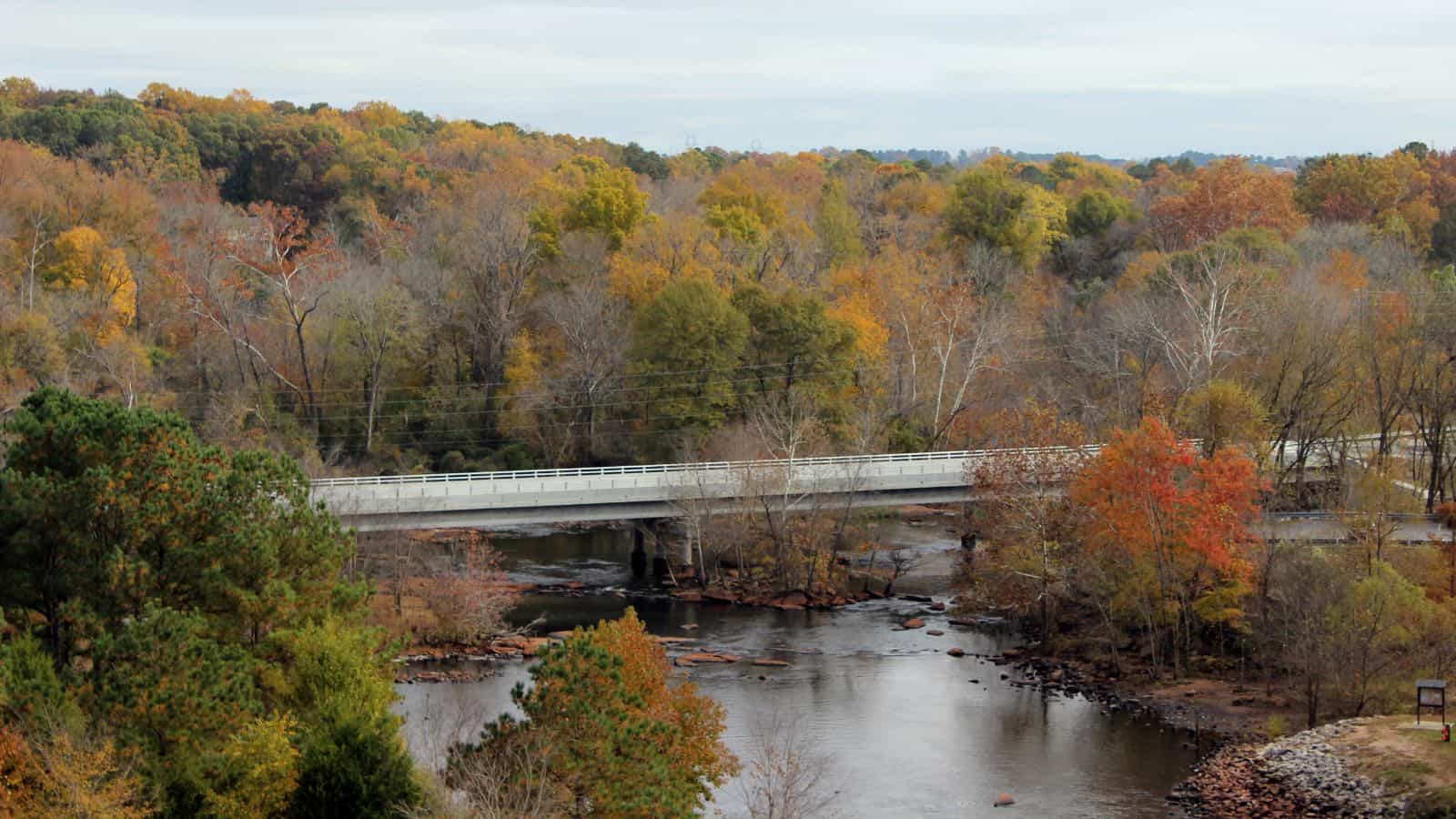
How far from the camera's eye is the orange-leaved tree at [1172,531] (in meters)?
42.4

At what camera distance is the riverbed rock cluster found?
32.7 m

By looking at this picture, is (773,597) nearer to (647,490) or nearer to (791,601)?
(791,601)

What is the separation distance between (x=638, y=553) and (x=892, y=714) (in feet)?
63.8

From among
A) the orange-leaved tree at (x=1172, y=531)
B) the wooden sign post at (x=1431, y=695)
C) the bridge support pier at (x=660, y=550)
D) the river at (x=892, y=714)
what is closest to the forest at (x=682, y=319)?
the bridge support pier at (x=660, y=550)

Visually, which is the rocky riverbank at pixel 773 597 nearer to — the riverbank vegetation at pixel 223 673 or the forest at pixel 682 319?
the forest at pixel 682 319

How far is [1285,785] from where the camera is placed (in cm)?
3428

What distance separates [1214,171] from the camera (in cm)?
9231

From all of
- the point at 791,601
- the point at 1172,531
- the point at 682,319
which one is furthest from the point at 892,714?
the point at 682,319

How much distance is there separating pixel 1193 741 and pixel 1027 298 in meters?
44.2

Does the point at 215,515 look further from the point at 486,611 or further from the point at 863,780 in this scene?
the point at 486,611

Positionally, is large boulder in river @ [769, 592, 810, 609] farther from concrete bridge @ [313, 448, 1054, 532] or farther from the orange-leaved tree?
the orange-leaved tree

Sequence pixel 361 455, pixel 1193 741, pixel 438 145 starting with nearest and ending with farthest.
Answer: pixel 1193 741 < pixel 361 455 < pixel 438 145

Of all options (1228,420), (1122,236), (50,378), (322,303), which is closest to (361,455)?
(322,303)

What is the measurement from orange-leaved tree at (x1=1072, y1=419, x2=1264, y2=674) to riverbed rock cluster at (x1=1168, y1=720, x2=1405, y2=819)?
622 cm
